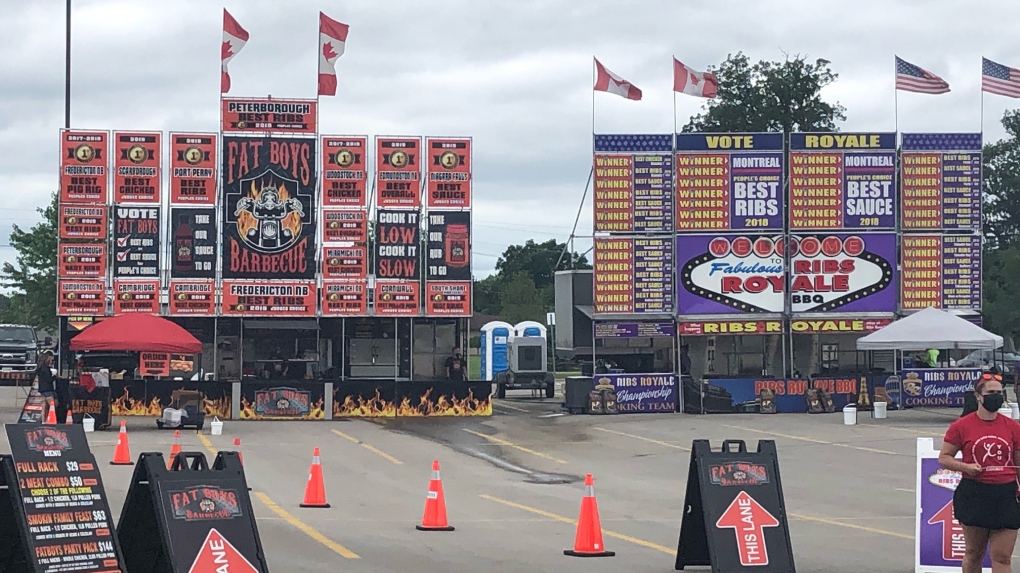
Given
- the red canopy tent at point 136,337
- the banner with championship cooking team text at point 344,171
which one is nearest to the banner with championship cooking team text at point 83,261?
the banner with championship cooking team text at point 344,171

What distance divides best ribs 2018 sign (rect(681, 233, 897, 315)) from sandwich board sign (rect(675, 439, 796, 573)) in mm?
25661

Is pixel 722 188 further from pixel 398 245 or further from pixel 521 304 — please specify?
pixel 521 304

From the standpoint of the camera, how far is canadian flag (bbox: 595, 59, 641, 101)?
125 ft

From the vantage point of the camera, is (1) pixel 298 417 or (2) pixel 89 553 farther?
(1) pixel 298 417

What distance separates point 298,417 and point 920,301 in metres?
17.3

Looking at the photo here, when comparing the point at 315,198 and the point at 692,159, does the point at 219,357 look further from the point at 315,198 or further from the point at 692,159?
the point at 692,159

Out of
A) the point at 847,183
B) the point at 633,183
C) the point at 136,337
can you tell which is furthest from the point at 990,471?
the point at 847,183

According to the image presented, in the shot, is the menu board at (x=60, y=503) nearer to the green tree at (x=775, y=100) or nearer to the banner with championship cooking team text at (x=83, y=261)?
the banner with championship cooking team text at (x=83, y=261)

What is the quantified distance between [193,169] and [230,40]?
16.1 feet

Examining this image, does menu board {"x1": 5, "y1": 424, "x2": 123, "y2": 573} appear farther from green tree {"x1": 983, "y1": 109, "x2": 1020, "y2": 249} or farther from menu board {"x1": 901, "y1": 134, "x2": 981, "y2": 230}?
green tree {"x1": 983, "y1": 109, "x2": 1020, "y2": 249}

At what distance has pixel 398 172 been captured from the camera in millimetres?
36719

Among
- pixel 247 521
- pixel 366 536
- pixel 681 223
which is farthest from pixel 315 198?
pixel 247 521

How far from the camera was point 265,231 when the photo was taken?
36.2m

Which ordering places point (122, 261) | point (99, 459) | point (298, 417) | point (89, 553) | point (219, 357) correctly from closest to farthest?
point (89, 553), point (99, 459), point (298, 417), point (122, 261), point (219, 357)
